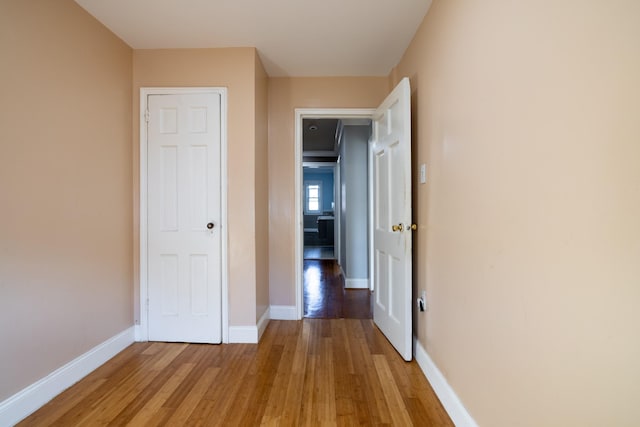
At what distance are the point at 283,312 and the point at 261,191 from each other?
1.28 m

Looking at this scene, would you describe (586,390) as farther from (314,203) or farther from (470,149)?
(314,203)

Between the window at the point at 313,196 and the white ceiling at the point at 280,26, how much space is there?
8707 mm

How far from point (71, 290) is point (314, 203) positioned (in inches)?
383

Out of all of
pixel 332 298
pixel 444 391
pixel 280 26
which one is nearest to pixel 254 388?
pixel 444 391

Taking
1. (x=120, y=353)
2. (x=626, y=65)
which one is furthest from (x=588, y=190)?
(x=120, y=353)

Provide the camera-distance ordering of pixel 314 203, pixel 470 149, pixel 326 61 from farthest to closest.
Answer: pixel 314 203
pixel 326 61
pixel 470 149

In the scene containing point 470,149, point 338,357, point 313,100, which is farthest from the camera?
point 313,100

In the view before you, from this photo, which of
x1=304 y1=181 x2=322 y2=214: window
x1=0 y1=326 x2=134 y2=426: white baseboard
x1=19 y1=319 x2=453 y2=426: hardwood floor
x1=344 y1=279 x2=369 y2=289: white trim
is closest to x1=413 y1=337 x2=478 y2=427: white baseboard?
x1=19 y1=319 x2=453 y2=426: hardwood floor

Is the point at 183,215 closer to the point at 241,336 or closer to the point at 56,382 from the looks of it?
the point at 241,336

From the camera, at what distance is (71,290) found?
1958mm

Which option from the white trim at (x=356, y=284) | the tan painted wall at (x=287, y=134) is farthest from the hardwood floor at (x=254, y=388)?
the white trim at (x=356, y=284)

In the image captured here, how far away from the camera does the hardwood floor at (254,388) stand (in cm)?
161

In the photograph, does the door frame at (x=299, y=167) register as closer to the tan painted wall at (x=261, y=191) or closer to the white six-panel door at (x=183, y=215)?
the tan painted wall at (x=261, y=191)

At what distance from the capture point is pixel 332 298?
3877 millimetres
